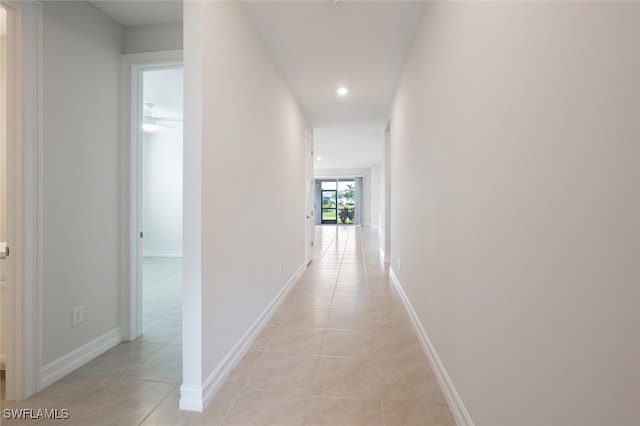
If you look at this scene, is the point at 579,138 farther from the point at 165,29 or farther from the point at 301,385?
the point at 165,29

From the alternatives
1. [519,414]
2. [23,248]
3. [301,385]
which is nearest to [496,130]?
[519,414]

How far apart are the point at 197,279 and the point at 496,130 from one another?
5.17 ft

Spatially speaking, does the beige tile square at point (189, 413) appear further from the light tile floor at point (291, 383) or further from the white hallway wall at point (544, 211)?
the white hallway wall at point (544, 211)

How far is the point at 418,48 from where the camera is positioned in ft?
8.18

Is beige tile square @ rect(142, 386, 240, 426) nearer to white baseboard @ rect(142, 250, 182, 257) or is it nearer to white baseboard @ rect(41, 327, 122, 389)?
white baseboard @ rect(41, 327, 122, 389)

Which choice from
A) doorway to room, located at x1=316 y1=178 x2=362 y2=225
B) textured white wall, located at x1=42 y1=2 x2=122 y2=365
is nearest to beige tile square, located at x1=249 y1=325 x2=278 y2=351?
textured white wall, located at x1=42 y1=2 x2=122 y2=365

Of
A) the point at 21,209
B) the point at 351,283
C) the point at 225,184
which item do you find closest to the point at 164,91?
the point at 21,209

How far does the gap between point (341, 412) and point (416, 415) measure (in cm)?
40

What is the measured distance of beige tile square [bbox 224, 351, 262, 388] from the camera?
184 cm

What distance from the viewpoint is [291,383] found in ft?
6.02

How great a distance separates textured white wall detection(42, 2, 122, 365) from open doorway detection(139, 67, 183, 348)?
3.74 ft

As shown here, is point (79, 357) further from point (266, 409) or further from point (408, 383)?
point (408, 383)

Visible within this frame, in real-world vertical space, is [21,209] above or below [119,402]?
above

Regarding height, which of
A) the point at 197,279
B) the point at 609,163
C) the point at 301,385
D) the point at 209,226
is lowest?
the point at 301,385
